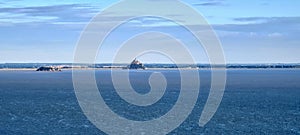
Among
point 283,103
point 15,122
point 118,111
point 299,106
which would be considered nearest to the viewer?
point 15,122

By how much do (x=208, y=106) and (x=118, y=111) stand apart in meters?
11.0

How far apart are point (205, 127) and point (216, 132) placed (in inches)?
103

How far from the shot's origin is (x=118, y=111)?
54.2 m

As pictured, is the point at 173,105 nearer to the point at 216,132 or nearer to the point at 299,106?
the point at 299,106

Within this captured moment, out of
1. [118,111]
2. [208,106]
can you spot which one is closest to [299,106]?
[208,106]

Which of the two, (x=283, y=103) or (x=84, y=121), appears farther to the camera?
(x=283, y=103)

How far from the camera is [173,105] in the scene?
61.9 meters

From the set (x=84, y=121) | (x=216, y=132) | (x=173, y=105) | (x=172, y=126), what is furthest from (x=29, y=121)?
(x=173, y=105)

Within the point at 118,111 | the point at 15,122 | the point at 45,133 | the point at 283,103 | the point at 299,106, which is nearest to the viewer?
the point at 45,133

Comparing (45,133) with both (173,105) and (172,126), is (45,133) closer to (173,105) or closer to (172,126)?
(172,126)

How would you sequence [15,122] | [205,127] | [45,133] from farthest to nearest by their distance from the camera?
[15,122]
[205,127]
[45,133]

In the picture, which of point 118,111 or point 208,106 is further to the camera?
point 208,106

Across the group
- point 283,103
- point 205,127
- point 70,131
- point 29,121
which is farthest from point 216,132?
point 283,103

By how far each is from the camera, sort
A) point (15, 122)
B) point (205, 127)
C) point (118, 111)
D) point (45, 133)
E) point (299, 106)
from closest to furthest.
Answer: point (45, 133) < point (205, 127) < point (15, 122) < point (118, 111) < point (299, 106)
